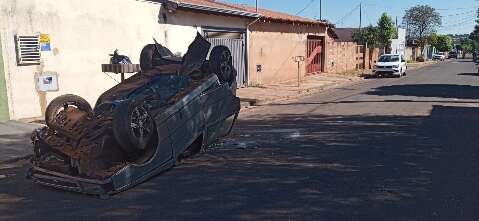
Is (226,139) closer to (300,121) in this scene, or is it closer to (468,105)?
(300,121)

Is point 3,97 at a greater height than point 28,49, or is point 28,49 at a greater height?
point 28,49

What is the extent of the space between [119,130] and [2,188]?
5.85 feet

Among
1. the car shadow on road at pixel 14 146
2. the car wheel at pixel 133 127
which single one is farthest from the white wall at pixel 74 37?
the car wheel at pixel 133 127

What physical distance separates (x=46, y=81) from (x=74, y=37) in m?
1.43

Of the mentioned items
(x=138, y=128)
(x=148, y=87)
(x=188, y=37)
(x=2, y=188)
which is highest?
(x=188, y=37)

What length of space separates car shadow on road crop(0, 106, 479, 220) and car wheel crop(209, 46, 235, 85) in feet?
3.82

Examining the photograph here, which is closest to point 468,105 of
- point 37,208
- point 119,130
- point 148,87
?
point 148,87

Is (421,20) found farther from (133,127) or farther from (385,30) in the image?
(133,127)

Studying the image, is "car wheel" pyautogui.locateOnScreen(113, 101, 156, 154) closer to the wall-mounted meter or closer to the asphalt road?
the asphalt road

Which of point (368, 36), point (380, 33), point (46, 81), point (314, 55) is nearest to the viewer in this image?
point (46, 81)

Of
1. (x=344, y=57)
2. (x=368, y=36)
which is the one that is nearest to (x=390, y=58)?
(x=344, y=57)

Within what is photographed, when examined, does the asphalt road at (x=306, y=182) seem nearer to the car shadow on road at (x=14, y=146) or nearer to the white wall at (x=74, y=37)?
the car shadow on road at (x=14, y=146)

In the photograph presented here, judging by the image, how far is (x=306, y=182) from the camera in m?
5.86

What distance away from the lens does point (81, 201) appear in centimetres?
534
